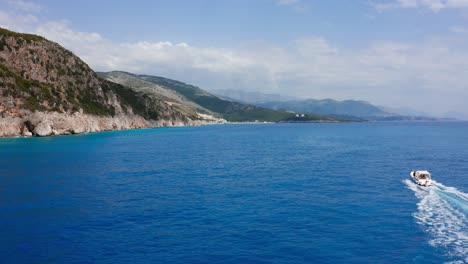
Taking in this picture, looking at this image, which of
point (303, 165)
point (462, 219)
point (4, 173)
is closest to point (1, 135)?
point (4, 173)

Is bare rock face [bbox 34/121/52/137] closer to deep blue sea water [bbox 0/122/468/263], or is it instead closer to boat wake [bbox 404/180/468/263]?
deep blue sea water [bbox 0/122/468/263]

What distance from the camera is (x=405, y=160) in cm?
→ 9644

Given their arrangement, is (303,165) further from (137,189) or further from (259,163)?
(137,189)

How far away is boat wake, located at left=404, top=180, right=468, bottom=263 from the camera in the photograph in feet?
117

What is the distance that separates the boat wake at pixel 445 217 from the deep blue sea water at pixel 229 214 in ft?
0.46

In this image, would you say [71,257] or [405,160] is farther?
[405,160]

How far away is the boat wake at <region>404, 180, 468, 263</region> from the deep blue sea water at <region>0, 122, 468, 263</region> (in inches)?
5.5

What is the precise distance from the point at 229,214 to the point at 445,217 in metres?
27.4

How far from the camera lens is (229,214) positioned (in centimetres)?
4572

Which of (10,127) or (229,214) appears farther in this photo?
(10,127)

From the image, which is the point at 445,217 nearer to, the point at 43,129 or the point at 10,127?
the point at 10,127

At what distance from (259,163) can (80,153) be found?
5412 centimetres

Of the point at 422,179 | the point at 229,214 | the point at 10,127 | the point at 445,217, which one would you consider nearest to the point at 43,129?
the point at 10,127

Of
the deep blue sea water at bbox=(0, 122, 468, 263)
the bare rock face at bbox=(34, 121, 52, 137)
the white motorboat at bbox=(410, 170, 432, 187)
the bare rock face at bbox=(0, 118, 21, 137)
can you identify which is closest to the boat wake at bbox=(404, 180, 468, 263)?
the deep blue sea water at bbox=(0, 122, 468, 263)
